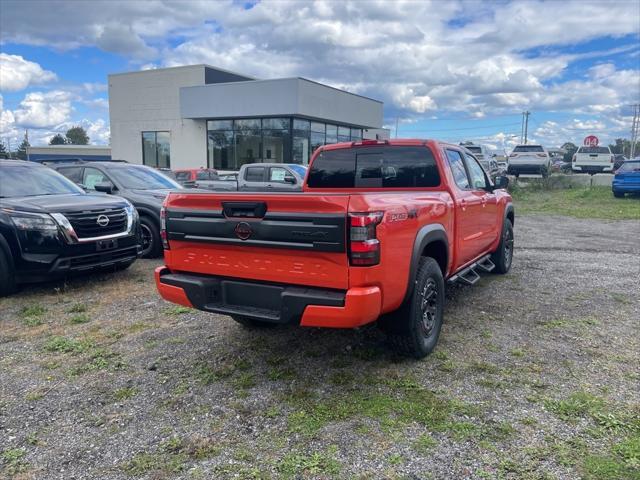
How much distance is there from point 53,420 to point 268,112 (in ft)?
82.2

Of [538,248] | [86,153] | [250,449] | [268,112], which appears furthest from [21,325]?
[86,153]

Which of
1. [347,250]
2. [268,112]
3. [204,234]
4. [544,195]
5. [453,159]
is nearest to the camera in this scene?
[347,250]

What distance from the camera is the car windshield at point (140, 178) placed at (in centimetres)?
905

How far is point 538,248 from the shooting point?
9750mm

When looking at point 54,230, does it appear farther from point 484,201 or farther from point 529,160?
point 529,160

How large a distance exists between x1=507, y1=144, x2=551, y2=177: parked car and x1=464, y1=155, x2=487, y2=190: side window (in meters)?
19.8

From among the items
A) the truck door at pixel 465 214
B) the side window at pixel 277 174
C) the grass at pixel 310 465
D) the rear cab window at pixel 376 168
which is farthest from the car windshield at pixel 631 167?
the grass at pixel 310 465

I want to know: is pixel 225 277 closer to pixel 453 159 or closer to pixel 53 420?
pixel 53 420

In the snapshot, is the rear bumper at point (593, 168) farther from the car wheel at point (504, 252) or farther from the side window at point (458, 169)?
the side window at point (458, 169)

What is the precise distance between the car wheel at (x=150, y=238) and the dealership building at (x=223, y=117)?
1899 centimetres

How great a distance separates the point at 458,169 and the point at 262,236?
2.87 metres

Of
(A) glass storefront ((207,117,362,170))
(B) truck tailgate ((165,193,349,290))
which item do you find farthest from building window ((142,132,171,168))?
(B) truck tailgate ((165,193,349,290))

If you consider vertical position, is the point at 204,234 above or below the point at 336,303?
above

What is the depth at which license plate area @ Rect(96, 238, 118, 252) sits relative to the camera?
21.5ft
